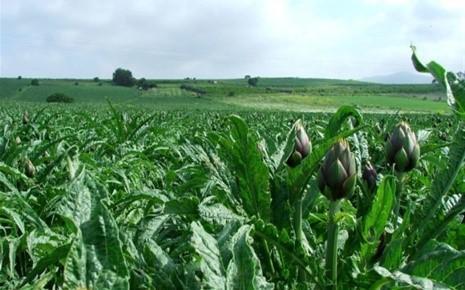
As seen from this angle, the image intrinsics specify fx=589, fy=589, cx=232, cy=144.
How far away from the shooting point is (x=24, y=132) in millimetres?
4242

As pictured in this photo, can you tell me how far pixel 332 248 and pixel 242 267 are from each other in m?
0.27

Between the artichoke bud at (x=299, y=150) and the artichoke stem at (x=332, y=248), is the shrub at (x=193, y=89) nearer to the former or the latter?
the artichoke bud at (x=299, y=150)

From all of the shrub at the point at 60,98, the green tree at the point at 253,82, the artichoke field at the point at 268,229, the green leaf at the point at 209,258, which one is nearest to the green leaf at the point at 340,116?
the artichoke field at the point at 268,229

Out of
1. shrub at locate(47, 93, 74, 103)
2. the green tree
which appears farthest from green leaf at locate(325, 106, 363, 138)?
the green tree

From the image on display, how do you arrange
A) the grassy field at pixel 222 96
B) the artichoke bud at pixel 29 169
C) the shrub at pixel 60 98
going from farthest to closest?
the shrub at pixel 60 98, the grassy field at pixel 222 96, the artichoke bud at pixel 29 169

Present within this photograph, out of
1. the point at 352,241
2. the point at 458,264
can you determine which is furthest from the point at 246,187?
the point at 458,264

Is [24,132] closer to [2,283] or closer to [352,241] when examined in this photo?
[2,283]

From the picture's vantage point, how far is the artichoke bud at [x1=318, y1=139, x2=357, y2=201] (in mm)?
1097

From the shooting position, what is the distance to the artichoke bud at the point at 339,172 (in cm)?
110

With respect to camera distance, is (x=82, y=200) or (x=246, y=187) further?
(x=246, y=187)

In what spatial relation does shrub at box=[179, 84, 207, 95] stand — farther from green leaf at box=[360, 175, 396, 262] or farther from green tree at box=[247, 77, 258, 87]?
green leaf at box=[360, 175, 396, 262]

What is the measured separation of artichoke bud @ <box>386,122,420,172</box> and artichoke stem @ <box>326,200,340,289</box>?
32 centimetres

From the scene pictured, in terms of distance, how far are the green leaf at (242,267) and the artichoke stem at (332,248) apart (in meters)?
0.20

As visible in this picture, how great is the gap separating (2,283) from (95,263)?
0.77 meters
